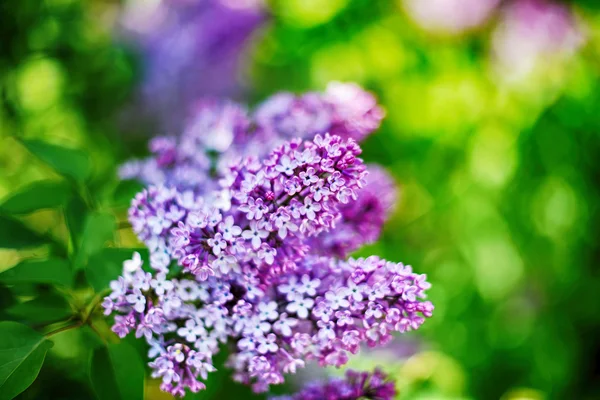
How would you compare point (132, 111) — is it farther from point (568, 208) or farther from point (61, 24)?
point (568, 208)

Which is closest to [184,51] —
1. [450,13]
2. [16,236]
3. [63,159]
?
[450,13]

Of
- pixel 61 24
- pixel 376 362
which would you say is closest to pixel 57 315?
pixel 376 362

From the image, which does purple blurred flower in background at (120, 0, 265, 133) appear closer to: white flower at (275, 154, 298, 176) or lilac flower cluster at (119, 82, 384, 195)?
lilac flower cluster at (119, 82, 384, 195)

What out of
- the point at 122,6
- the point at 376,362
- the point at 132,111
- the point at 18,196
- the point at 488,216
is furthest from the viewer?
the point at 122,6

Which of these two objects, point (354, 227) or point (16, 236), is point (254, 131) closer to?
point (354, 227)

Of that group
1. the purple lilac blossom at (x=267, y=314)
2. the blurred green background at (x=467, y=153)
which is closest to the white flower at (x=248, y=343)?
the purple lilac blossom at (x=267, y=314)

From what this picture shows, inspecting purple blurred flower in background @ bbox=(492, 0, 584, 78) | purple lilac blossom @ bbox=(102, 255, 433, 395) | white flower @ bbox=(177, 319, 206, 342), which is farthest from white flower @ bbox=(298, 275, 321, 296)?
purple blurred flower in background @ bbox=(492, 0, 584, 78)

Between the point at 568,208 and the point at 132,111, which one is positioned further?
the point at 132,111
